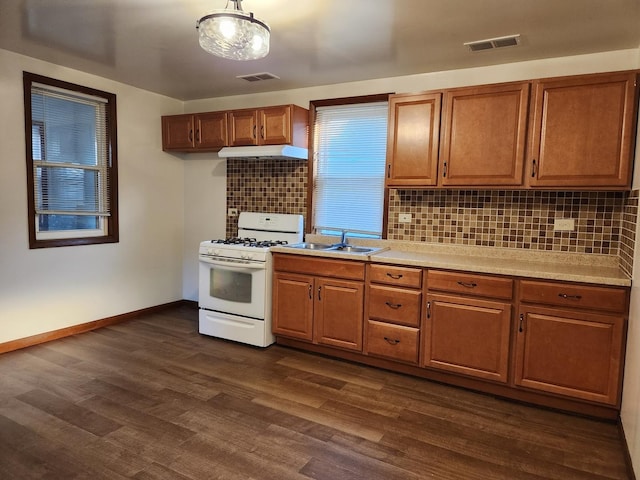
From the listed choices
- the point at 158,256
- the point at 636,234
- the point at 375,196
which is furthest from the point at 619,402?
the point at 158,256

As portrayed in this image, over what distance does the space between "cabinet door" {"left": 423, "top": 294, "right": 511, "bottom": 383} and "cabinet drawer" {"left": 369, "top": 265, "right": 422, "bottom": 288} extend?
0.17m

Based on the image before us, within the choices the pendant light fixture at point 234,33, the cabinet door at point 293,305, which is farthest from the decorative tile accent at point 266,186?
the pendant light fixture at point 234,33

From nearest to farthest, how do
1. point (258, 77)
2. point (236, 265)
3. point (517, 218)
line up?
point (517, 218) → point (236, 265) → point (258, 77)

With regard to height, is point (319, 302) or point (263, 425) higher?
point (319, 302)

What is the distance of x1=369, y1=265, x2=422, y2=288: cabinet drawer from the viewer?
299 cm

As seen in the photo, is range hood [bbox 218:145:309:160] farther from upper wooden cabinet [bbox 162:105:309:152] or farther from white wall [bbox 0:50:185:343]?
white wall [bbox 0:50:185:343]

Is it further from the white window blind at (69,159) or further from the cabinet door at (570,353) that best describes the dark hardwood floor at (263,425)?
the white window blind at (69,159)

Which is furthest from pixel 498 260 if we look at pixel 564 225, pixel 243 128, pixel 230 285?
pixel 243 128

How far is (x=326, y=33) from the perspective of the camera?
2727 mm

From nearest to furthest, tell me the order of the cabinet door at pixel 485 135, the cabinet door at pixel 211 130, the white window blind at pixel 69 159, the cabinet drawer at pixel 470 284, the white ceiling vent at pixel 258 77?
the cabinet drawer at pixel 470 284 → the cabinet door at pixel 485 135 → the white window blind at pixel 69 159 → the white ceiling vent at pixel 258 77 → the cabinet door at pixel 211 130

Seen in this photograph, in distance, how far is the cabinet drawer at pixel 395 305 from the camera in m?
3.01

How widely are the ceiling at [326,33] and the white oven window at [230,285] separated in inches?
69.4

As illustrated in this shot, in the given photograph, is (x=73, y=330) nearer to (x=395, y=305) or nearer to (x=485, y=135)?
(x=395, y=305)

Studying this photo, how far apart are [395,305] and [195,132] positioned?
2.71 metres
